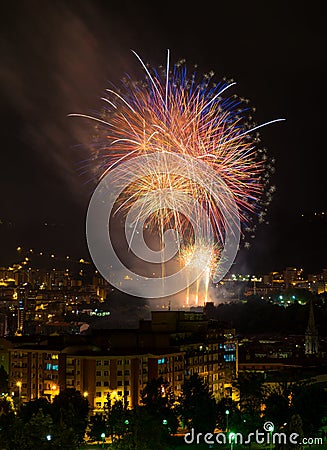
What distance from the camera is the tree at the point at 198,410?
16.4m

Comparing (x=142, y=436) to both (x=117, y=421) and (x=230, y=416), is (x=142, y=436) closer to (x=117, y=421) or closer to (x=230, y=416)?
(x=117, y=421)

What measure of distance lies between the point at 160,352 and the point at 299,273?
39.4 metres

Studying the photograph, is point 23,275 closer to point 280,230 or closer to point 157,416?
point 280,230

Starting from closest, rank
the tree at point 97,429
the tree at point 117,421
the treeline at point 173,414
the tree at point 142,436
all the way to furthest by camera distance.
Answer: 1. the tree at point 142,436
2. the treeline at point 173,414
3. the tree at point 117,421
4. the tree at point 97,429

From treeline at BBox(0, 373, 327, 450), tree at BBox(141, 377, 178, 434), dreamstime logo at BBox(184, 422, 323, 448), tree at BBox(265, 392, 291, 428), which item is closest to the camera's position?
treeline at BBox(0, 373, 327, 450)

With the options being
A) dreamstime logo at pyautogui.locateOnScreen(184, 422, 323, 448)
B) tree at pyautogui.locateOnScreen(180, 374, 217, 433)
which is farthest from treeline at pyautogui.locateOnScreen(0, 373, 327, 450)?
dreamstime logo at pyautogui.locateOnScreen(184, 422, 323, 448)

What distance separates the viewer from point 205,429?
16.3 metres

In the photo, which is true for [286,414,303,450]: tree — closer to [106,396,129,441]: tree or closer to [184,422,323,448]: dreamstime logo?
[184,422,323,448]: dreamstime logo

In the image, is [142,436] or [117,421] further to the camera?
[117,421]

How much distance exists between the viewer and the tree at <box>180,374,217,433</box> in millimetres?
16391

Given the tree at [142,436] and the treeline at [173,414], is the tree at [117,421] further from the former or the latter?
the tree at [142,436]

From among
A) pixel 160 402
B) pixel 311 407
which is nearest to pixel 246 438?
pixel 311 407

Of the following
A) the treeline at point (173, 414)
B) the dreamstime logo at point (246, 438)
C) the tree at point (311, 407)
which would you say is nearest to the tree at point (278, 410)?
the treeline at point (173, 414)

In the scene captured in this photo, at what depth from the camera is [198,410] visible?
16.5 meters
